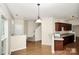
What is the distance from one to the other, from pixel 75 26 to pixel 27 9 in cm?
117

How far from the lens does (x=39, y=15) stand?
246 centimetres

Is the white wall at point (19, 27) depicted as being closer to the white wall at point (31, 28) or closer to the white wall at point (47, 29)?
the white wall at point (31, 28)

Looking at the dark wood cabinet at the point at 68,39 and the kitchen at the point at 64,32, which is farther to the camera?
the dark wood cabinet at the point at 68,39

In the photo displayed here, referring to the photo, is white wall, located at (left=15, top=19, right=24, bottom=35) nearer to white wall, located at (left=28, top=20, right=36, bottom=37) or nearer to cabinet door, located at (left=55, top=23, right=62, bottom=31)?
white wall, located at (left=28, top=20, right=36, bottom=37)

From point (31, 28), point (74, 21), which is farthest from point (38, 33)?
point (74, 21)

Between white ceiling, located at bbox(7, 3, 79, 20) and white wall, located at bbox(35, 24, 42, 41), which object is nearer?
white ceiling, located at bbox(7, 3, 79, 20)

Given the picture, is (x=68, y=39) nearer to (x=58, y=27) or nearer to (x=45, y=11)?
(x=58, y=27)

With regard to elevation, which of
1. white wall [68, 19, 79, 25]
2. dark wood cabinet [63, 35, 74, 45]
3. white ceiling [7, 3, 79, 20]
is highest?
white ceiling [7, 3, 79, 20]

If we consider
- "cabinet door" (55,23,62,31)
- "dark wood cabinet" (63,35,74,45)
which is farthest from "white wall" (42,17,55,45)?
"dark wood cabinet" (63,35,74,45)

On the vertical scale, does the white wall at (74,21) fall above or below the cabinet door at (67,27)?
above

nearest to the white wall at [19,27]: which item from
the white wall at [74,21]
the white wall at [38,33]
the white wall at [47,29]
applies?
the white wall at [38,33]

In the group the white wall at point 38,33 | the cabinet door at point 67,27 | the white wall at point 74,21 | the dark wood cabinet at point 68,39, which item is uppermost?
the white wall at point 74,21

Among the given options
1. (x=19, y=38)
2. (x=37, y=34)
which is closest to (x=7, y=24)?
(x=19, y=38)

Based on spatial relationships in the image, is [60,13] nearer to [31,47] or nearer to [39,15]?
[39,15]
